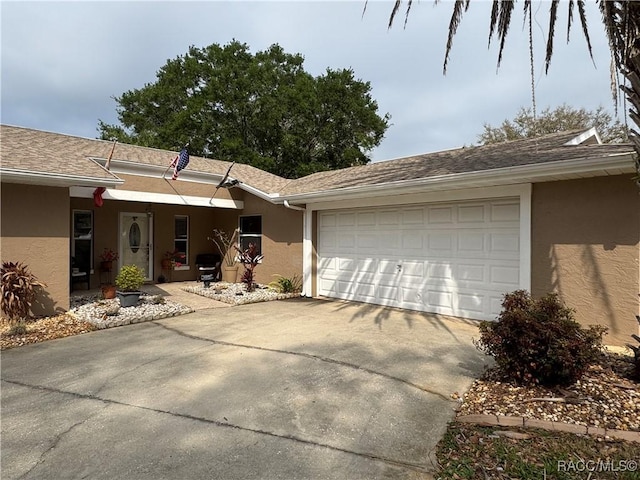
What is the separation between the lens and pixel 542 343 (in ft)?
12.2

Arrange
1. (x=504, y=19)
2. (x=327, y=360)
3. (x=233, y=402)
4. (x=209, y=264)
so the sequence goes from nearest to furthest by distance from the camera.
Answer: (x=233, y=402), (x=504, y=19), (x=327, y=360), (x=209, y=264)

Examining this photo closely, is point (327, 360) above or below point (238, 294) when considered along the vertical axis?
below

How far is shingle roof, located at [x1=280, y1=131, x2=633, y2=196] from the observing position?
634 centimetres

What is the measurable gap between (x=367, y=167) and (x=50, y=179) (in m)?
8.27

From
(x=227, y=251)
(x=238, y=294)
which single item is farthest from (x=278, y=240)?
(x=227, y=251)

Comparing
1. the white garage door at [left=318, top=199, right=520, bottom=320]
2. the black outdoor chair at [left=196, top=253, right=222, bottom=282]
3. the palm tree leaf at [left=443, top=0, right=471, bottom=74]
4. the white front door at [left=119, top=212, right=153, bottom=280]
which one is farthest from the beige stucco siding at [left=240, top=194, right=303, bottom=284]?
the palm tree leaf at [left=443, top=0, right=471, bottom=74]

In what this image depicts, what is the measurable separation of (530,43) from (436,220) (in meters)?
4.37

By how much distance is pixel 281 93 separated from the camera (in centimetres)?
2859

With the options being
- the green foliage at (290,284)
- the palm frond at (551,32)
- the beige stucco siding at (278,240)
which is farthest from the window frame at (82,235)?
the palm frond at (551,32)

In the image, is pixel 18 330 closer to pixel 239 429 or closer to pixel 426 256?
pixel 239 429

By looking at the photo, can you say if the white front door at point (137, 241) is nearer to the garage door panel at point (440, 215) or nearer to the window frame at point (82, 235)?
the window frame at point (82, 235)

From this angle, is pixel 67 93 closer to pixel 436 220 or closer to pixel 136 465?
pixel 436 220

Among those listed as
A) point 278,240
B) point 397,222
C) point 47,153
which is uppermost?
point 47,153

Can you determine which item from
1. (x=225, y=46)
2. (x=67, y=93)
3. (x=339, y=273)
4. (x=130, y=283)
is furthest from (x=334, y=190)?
(x=225, y=46)
